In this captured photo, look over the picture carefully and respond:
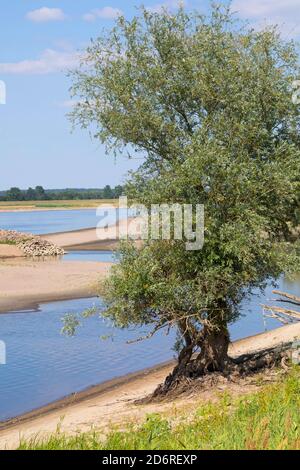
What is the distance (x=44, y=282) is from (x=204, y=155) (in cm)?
2993

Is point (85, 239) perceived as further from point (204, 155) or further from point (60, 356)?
point (204, 155)

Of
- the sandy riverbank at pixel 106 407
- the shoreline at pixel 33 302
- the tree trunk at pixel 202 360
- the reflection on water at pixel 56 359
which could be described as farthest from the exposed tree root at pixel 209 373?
the shoreline at pixel 33 302

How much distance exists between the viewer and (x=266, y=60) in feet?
59.5

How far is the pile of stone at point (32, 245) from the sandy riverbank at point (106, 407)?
139ft

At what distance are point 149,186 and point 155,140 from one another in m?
1.36

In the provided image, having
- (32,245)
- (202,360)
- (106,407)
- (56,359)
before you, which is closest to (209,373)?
(202,360)

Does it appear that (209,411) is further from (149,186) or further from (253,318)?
(253,318)

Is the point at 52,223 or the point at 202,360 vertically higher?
the point at 202,360

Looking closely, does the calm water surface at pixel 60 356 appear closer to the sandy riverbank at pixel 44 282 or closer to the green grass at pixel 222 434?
the sandy riverbank at pixel 44 282

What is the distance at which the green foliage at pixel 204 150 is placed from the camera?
1719 cm

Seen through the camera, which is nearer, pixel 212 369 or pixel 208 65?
pixel 208 65

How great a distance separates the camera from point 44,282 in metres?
45.4

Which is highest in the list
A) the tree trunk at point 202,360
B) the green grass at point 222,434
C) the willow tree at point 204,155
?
the willow tree at point 204,155
